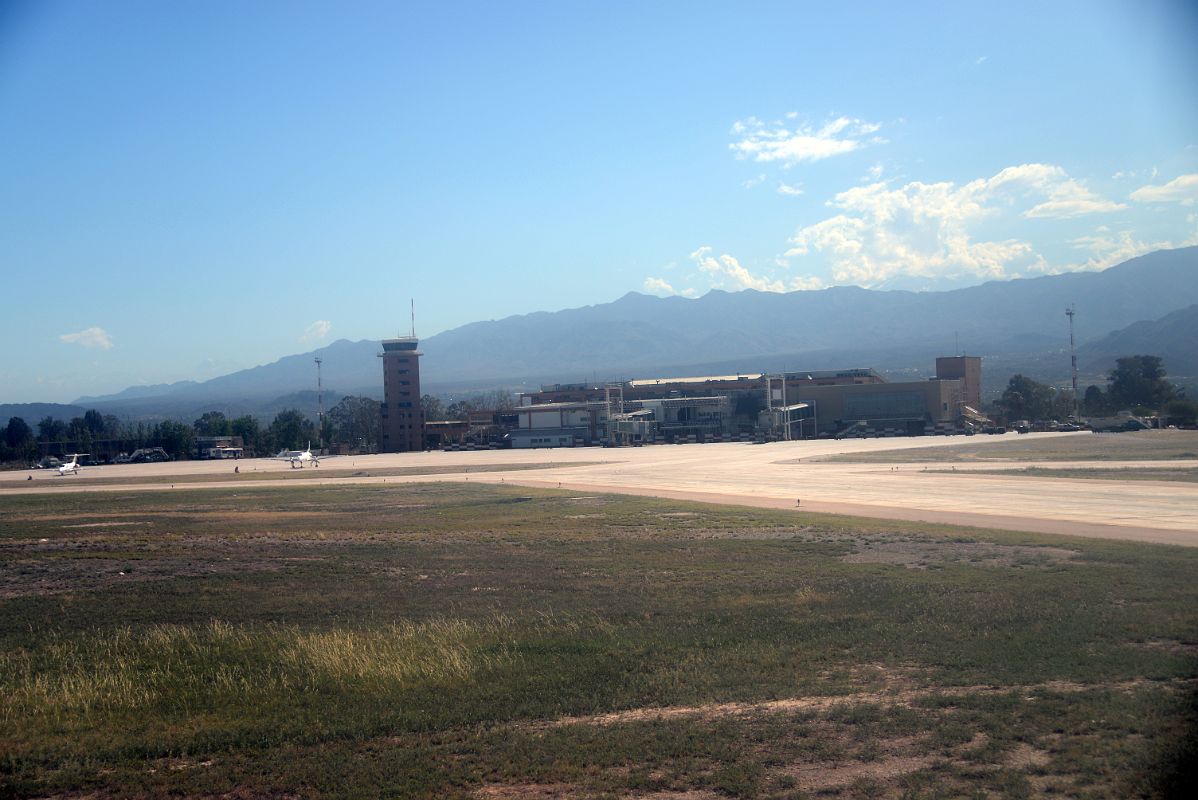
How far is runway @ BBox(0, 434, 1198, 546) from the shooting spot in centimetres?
3228

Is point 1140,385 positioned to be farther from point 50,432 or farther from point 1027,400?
point 50,432

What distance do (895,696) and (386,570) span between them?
1631 cm

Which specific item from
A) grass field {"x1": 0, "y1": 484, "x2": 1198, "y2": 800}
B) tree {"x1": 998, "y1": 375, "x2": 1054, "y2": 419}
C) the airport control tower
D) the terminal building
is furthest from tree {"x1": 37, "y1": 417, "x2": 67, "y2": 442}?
tree {"x1": 998, "y1": 375, "x2": 1054, "y2": 419}

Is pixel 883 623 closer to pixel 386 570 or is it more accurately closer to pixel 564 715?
pixel 564 715

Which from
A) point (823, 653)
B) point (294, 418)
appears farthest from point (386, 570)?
point (294, 418)

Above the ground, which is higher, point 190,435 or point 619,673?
point 190,435

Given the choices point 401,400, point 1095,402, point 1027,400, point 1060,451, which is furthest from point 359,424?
point 1060,451

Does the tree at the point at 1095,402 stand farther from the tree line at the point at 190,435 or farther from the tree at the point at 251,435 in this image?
the tree at the point at 251,435

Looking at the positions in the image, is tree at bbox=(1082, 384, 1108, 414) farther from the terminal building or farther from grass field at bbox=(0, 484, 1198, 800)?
grass field at bbox=(0, 484, 1198, 800)

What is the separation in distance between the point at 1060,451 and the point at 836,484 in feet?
108

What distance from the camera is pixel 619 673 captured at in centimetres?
1327

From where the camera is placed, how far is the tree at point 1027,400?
14125cm

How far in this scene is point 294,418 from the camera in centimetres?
15738

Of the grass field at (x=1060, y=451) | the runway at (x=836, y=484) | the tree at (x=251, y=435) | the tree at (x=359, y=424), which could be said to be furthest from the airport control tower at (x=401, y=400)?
the grass field at (x=1060, y=451)
